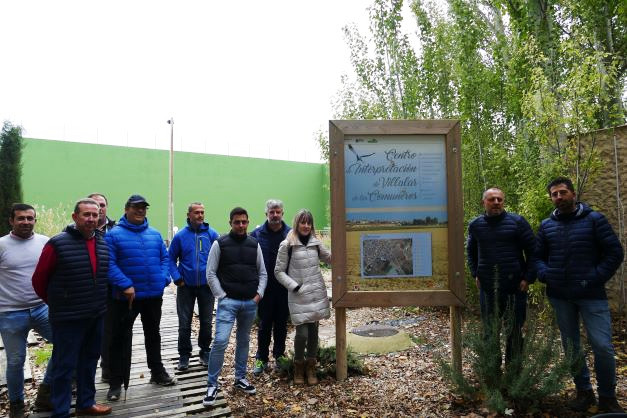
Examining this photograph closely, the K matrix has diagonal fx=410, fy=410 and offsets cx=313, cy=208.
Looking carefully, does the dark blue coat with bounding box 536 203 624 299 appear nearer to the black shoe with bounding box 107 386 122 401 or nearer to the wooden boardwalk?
the wooden boardwalk

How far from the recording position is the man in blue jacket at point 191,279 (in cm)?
492

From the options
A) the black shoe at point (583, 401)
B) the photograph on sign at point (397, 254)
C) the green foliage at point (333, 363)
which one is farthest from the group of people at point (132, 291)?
the black shoe at point (583, 401)

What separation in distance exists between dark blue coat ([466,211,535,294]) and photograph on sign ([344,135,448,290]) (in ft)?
1.23

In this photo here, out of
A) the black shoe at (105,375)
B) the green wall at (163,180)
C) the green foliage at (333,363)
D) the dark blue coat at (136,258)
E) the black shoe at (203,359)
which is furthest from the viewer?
the green wall at (163,180)

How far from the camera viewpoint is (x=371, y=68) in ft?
27.9

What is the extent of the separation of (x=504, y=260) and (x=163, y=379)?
373 cm

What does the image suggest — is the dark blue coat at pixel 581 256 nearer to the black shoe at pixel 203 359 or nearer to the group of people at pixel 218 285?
the group of people at pixel 218 285

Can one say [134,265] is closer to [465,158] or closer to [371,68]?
[465,158]

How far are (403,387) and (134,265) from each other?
121 inches

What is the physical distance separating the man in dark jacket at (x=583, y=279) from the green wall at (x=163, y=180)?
74.0 feet

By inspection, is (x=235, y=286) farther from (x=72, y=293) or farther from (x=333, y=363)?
(x=333, y=363)

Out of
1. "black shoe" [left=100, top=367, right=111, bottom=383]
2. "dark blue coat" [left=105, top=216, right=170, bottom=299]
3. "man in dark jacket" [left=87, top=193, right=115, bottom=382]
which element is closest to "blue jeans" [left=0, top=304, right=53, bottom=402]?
"man in dark jacket" [left=87, top=193, right=115, bottom=382]

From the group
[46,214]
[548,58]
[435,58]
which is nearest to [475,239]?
[548,58]

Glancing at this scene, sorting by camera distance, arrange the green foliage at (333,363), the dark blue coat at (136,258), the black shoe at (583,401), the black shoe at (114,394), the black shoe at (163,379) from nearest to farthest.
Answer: the black shoe at (583,401), the black shoe at (114,394), the dark blue coat at (136,258), the black shoe at (163,379), the green foliage at (333,363)
